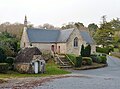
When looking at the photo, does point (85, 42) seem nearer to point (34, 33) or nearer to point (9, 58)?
point (34, 33)

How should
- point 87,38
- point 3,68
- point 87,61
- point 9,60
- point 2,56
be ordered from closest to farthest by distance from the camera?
point 3,68, point 2,56, point 9,60, point 87,61, point 87,38

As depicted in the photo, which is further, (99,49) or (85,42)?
(99,49)

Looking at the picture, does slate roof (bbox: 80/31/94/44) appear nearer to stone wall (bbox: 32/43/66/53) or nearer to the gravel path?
stone wall (bbox: 32/43/66/53)

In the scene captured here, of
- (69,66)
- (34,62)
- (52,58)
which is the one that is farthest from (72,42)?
(34,62)

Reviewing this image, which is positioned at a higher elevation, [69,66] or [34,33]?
[34,33]

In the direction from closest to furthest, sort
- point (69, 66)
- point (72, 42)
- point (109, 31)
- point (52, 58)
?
point (69, 66) → point (52, 58) → point (72, 42) → point (109, 31)

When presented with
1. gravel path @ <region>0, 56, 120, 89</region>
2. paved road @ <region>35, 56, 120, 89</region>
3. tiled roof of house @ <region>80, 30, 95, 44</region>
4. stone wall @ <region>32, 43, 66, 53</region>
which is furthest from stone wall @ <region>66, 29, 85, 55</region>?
gravel path @ <region>0, 56, 120, 89</region>

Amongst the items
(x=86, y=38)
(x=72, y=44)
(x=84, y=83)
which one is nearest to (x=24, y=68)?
(x=84, y=83)

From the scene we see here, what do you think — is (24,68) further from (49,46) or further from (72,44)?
(72,44)

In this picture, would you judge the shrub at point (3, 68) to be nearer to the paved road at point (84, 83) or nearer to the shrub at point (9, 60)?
the shrub at point (9, 60)

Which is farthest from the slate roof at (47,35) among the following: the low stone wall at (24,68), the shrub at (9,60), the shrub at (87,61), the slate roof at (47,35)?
the low stone wall at (24,68)

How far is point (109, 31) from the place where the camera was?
88.6 meters

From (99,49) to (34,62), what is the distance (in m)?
42.1

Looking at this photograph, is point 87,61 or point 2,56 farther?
point 87,61
